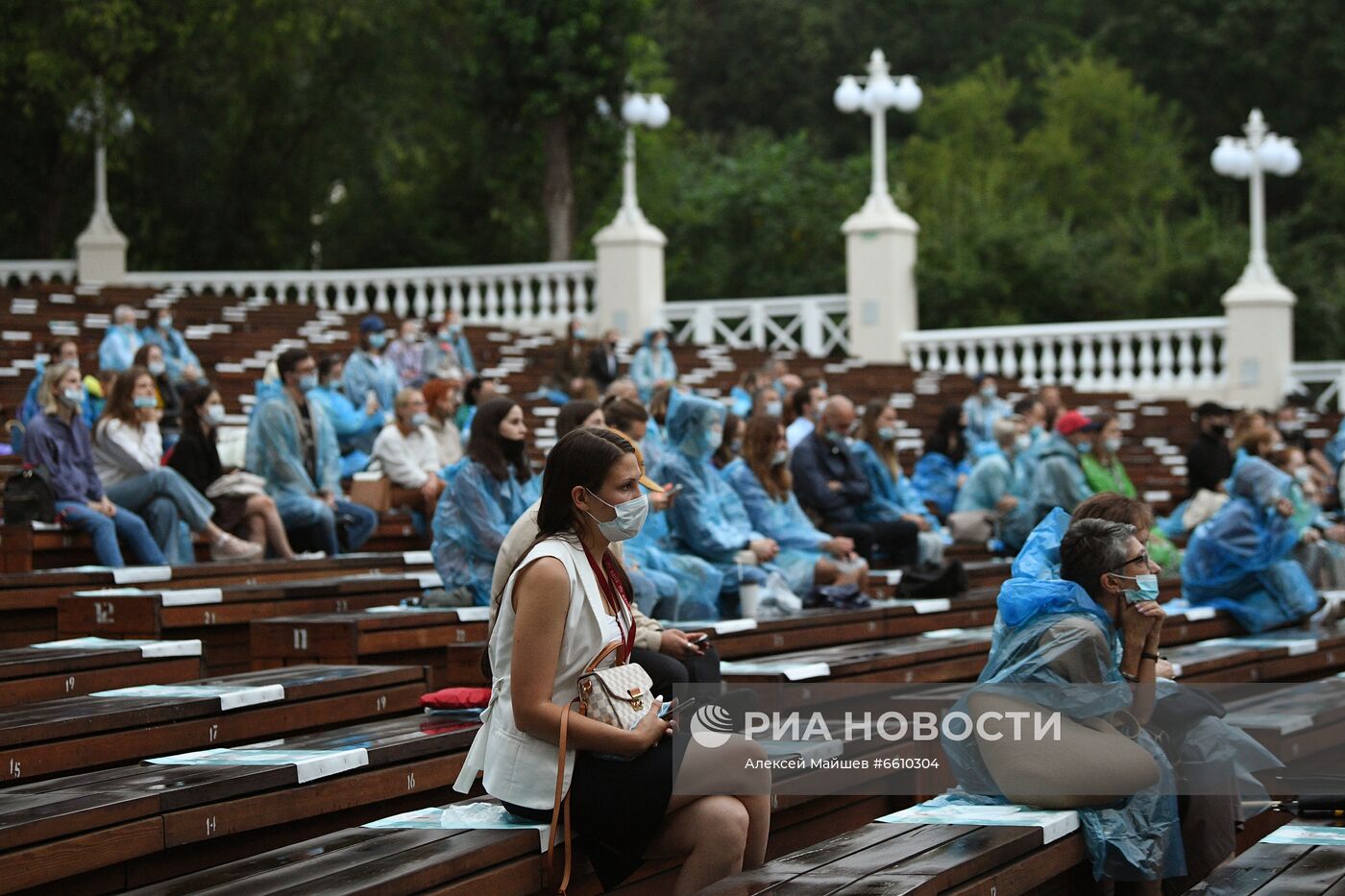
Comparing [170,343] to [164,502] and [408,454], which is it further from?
[164,502]

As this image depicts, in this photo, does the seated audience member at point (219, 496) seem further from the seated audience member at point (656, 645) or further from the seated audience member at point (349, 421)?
the seated audience member at point (656, 645)

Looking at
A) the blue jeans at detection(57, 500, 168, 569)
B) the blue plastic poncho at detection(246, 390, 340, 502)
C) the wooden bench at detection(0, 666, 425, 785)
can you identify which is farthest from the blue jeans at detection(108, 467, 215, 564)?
the wooden bench at detection(0, 666, 425, 785)

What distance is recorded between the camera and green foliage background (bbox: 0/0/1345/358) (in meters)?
28.5

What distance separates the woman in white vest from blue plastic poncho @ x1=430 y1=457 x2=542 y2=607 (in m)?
3.34

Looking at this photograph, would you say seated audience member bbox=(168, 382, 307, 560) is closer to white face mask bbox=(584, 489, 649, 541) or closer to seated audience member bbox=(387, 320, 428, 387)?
seated audience member bbox=(387, 320, 428, 387)

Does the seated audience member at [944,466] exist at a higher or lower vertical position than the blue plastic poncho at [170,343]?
lower

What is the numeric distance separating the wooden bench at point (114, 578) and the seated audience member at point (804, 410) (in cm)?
356

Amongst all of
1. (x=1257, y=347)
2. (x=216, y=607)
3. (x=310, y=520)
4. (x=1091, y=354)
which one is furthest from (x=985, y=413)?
(x=216, y=607)

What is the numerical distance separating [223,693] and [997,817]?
2636mm

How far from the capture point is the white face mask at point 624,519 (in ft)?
15.5

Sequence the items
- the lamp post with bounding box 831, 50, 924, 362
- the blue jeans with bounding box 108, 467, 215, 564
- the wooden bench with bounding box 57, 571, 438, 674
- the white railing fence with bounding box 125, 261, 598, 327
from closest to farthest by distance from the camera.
Result: the wooden bench with bounding box 57, 571, 438, 674 → the blue jeans with bounding box 108, 467, 215, 564 → the lamp post with bounding box 831, 50, 924, 362 → the white railing fence with bounding box 125, 261, 598, 327

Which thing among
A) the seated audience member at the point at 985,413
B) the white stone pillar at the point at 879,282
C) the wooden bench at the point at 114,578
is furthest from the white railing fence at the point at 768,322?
the wooden bench at the point at 114,578

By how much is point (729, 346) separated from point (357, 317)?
494 cm

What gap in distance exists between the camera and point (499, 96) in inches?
1171
